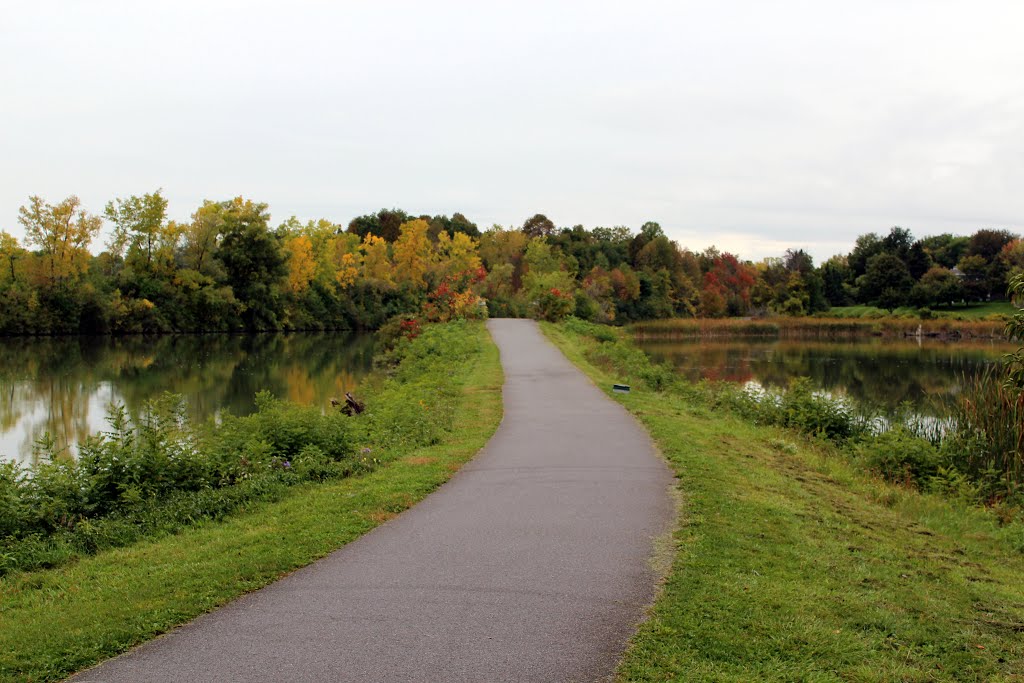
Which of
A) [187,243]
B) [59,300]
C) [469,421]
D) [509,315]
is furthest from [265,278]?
[469,421]

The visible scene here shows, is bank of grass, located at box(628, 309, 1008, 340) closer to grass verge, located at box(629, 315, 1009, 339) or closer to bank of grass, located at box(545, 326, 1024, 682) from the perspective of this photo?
grass verge, located at box(629, 315, 1009, 339)

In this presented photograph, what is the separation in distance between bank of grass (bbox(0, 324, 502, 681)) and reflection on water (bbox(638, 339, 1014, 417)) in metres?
13.9

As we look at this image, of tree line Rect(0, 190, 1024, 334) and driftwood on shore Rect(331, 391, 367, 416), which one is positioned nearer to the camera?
driftwood on shore Rect(331, 391, 367, 416)

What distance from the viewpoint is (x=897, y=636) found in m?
5.08

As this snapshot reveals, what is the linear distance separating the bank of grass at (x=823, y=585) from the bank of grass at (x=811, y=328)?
153ft

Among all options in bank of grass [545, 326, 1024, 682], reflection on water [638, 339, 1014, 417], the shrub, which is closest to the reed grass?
reflection on water [638, 339, 1014, 417]

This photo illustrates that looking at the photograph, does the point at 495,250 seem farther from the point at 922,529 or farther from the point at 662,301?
the point at 922,529

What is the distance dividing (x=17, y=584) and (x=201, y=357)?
110ft

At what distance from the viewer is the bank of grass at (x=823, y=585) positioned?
4609mm

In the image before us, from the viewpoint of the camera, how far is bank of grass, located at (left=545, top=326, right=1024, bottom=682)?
15.1ft

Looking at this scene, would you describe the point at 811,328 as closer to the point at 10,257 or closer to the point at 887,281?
the point at 887,281

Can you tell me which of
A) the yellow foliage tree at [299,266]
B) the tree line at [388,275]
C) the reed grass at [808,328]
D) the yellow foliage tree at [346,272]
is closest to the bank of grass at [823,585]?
the tree line at [388,275]

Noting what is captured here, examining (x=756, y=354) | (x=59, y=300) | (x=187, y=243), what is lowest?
(x=756, y=354)

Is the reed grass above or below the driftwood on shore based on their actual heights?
above
